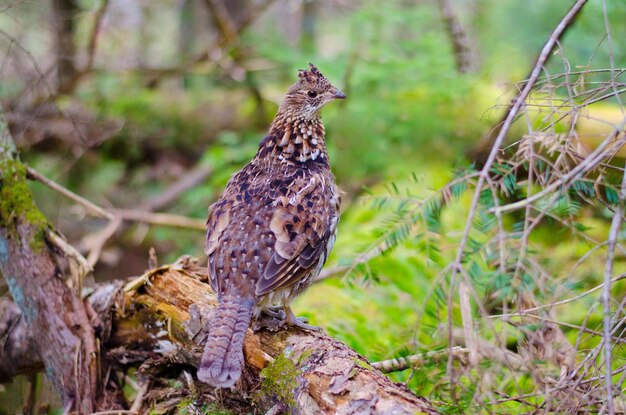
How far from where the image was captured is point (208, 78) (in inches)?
438

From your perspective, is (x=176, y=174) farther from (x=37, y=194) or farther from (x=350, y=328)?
(x=350, y=328)

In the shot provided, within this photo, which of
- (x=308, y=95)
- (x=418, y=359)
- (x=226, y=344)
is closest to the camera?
(x=226, y=344)

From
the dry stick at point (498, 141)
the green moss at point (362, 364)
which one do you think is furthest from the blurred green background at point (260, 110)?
the dry stick at point (498, 141)

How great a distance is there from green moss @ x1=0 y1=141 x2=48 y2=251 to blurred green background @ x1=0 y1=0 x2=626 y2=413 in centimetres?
228

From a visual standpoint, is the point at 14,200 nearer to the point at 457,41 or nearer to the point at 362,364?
the point at 362,364

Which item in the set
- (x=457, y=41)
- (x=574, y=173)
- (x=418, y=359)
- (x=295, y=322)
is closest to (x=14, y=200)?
(x=295, y=322)

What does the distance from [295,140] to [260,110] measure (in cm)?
527

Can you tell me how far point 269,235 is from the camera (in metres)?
4.21

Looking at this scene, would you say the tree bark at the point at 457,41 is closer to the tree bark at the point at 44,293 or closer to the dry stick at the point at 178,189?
the dry stick at the point at 178,189

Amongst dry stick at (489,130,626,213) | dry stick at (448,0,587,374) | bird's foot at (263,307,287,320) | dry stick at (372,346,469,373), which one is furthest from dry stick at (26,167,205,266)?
dry stick at (489,130,626,213)

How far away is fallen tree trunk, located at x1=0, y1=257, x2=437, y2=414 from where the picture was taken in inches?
130

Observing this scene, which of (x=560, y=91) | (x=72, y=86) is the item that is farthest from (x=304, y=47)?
(x=560, y=91)

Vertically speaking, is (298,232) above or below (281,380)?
above

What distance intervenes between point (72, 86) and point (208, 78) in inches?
97.0
